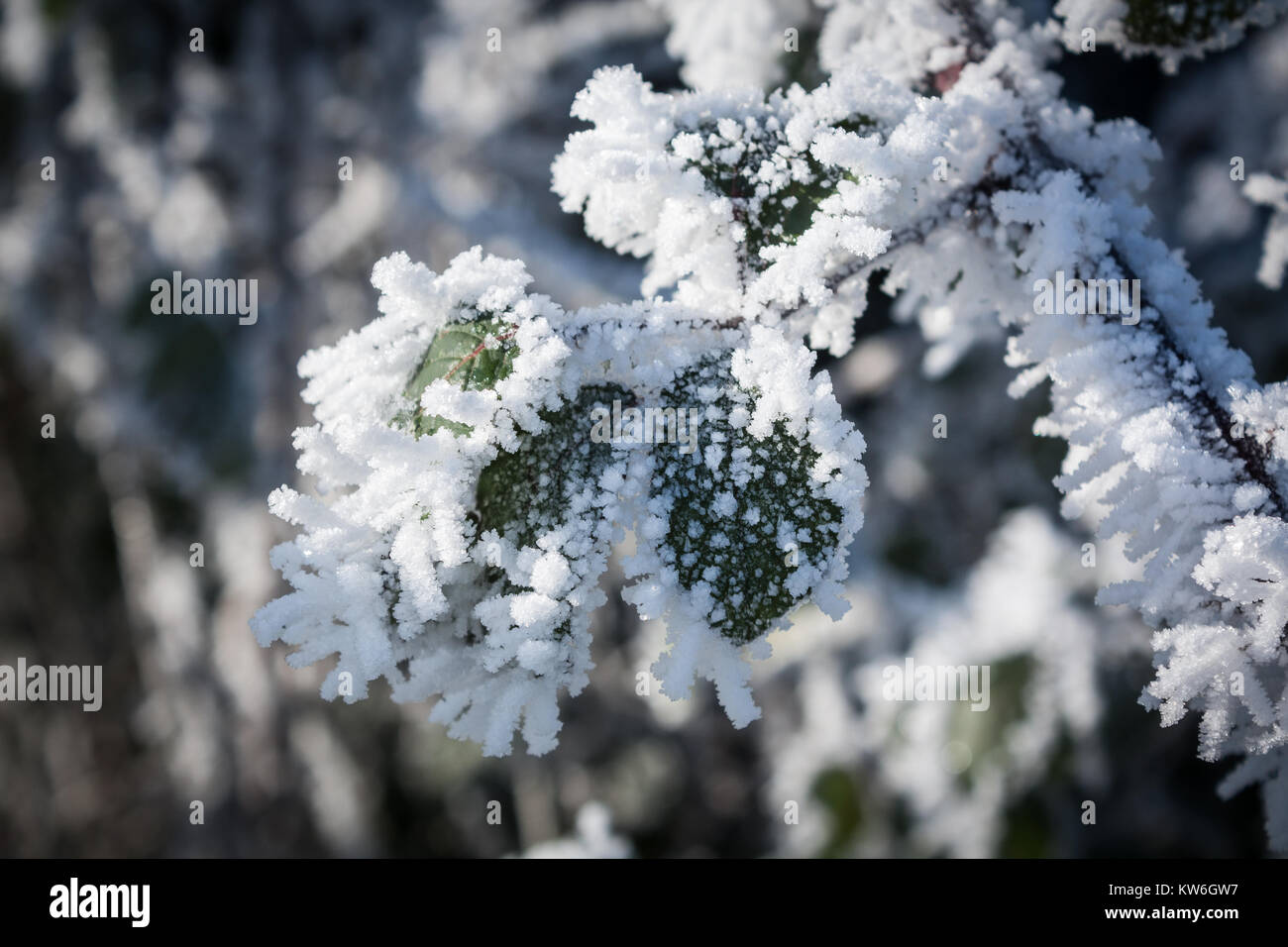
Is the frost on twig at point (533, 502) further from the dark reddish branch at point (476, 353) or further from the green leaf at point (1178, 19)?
the green leaf at point (1178, 19)

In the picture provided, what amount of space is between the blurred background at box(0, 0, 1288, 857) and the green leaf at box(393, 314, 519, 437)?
68 cm

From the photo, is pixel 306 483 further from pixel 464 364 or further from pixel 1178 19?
pixel 1178 19

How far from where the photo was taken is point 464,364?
0.44 metres

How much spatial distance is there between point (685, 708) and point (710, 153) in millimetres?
1220

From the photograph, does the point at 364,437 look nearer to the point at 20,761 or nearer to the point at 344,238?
the point at 344,238

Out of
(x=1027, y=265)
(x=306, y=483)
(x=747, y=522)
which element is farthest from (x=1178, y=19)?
(x=306, y=483)

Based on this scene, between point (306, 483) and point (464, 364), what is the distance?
1373 millimetres

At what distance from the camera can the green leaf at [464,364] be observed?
432mm

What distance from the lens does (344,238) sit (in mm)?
1673

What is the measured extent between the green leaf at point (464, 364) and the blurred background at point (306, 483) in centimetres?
68

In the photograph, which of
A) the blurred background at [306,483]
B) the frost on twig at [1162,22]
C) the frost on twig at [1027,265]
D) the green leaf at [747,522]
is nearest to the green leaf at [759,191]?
the frost on twig at [1027,265]

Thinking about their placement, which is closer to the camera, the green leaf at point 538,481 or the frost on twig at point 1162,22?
the green leaf at point 538,481

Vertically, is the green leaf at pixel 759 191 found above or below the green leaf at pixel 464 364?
above

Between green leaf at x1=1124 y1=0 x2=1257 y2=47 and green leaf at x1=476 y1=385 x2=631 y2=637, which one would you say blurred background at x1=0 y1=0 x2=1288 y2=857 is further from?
green leaf at x1=476 y1=385 x2=631 y2=637
